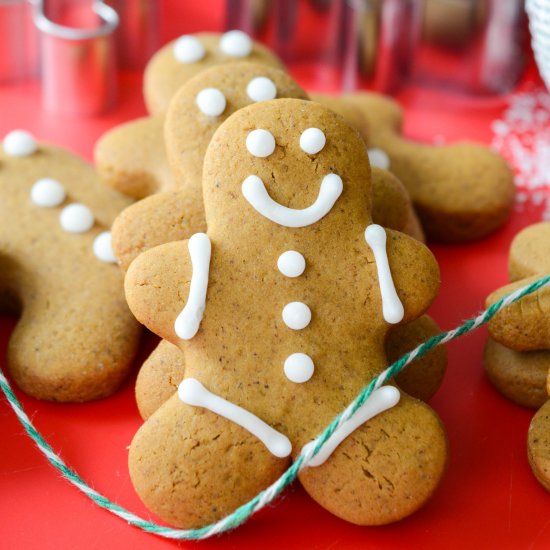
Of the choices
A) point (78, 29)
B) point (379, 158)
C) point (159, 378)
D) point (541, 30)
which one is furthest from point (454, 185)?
point (78, 29)

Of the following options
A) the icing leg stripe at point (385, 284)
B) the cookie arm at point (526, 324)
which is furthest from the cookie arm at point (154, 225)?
the cookie arm at point (526, 324)

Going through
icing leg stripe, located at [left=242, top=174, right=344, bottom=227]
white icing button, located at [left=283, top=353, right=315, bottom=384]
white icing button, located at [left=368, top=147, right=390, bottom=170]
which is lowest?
white icing button, located at [left=368, top=147, right=390, bottom=170]

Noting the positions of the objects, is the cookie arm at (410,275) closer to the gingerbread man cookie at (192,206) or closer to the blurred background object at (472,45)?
the gingerbread man cookie at (192,206)

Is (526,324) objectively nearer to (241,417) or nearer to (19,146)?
(241,417)

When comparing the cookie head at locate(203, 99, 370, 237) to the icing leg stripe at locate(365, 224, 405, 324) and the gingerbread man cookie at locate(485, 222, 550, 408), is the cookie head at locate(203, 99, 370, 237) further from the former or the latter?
the gingerbread man cookie at locate(485, 222, 550, 408)

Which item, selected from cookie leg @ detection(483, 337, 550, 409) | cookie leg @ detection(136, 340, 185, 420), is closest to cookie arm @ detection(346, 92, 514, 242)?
cookie leg @ detection(483, 337, 550, 409)
